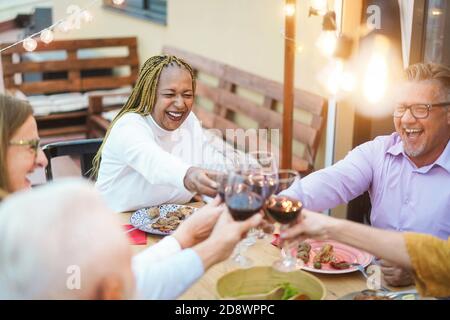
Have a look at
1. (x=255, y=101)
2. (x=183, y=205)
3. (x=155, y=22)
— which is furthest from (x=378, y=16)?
(x=155, y=22)

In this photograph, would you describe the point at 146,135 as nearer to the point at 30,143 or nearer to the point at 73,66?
the point at 30,143

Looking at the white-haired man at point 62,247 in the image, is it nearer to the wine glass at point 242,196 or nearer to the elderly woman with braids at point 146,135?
the wine glass at point 242,196

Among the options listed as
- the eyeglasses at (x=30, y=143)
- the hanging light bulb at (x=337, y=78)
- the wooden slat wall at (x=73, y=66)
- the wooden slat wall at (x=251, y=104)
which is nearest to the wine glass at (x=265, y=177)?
the eyeglasses at (x=30, y=143)

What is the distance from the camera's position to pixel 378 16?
157 inches

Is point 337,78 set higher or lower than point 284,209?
higher

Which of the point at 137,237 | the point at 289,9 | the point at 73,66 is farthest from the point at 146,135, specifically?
the point at 73,66

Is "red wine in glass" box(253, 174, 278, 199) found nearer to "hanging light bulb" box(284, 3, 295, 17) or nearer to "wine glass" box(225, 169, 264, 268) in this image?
"wine glass" box(225, 169, 264, 268)

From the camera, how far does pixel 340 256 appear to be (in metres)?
2.28

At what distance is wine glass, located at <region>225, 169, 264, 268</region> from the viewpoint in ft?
6.13

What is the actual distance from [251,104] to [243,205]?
324 centimetres

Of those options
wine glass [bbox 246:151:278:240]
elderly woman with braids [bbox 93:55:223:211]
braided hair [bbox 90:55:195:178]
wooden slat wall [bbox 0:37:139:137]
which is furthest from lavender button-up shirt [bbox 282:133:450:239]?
wooden slat wall [bbox 0:37:139:137]

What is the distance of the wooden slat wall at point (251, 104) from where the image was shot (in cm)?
434
